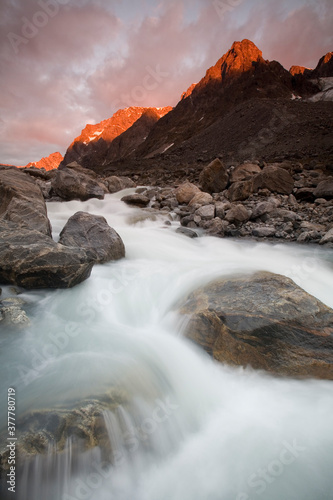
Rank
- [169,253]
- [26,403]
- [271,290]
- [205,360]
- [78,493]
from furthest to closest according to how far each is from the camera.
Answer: [169,253], [271,290], [205,360], [26,403], [78,493]

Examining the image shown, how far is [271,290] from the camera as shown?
2756mm

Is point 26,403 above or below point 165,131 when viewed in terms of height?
below

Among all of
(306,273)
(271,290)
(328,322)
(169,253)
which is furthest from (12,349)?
(306,273)

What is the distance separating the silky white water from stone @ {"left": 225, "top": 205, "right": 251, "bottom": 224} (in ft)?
16.2

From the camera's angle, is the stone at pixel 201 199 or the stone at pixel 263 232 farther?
the stone at pixel 201 199

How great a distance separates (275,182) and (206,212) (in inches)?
145

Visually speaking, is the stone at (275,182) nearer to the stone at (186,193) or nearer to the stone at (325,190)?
the stone at (325,190)

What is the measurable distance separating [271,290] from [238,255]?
3.01 meters

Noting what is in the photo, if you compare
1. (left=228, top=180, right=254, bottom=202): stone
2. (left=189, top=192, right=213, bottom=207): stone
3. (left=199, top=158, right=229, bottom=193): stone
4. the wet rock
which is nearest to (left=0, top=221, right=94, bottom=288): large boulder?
the wet rock

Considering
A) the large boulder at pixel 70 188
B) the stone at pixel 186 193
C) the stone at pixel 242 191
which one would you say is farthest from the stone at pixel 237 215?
the large boulder at pixel 70 188

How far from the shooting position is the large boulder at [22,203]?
4293mm

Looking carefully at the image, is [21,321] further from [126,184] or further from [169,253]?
[126,184]

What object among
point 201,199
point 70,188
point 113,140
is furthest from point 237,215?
point 113,140

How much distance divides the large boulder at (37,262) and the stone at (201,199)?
6.16m
